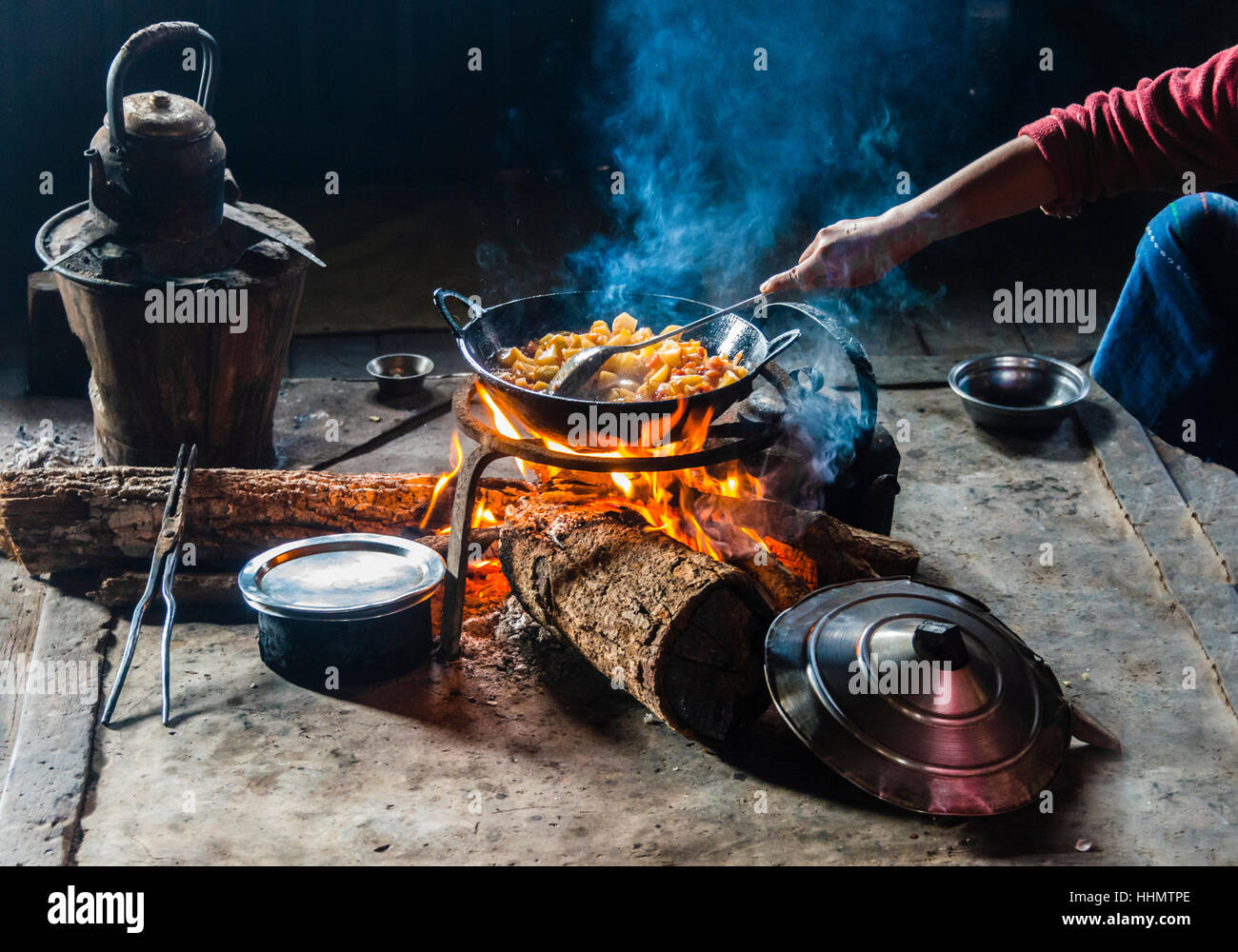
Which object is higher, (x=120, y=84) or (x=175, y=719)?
(x=120, y=84)

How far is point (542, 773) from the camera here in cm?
341

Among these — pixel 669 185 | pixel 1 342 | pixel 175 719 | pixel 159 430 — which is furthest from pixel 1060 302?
pixel 1 342

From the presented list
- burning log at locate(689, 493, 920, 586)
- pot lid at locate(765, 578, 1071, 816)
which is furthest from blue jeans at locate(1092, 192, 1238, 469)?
pot lid at locate(765, 578, 1071, 816)

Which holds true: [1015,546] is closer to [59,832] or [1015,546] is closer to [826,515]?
[826,515]

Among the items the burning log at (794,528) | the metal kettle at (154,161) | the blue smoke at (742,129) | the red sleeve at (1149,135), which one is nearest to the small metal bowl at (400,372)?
the metal kettle at (154,161)

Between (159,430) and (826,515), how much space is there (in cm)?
286

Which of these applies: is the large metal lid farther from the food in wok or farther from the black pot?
the food in wok

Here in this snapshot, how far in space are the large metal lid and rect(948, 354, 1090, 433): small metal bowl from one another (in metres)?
3.10

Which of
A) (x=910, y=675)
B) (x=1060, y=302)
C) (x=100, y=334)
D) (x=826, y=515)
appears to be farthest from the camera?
(x=1060, y=302)

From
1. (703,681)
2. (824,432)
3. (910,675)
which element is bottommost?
(703,681)

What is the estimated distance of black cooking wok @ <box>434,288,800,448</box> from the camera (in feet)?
11.2

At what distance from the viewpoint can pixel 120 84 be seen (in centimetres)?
426

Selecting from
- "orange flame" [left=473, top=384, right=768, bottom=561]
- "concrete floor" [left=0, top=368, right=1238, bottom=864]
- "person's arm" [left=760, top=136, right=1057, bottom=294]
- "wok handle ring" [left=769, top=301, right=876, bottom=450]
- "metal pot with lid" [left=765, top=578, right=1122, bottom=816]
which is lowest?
"concrete floor" [left=0, top=368, right=1238, bottom=864]

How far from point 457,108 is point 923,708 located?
6.61 meters
